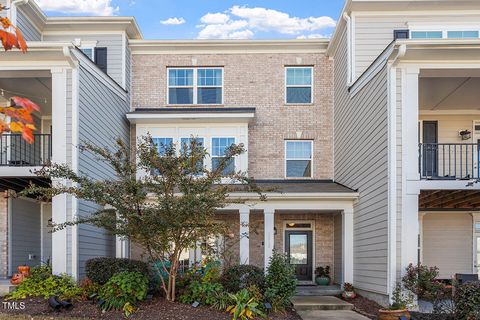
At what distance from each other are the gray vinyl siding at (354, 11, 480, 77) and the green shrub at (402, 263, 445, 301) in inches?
243

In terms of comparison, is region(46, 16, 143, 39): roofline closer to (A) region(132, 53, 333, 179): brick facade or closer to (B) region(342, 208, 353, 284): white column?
(A) region(132, 53, 333, 179): brick facade

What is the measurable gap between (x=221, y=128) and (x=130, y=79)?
3509 mm

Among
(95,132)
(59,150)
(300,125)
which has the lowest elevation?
(59,150)

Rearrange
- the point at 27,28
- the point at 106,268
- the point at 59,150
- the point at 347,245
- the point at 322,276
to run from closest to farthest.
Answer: the point at 106,268 → the point at 59,150 → the point at 347,245 → the point at 27,28 → the point at 322,276

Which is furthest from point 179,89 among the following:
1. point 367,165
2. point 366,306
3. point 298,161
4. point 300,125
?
point 366,306

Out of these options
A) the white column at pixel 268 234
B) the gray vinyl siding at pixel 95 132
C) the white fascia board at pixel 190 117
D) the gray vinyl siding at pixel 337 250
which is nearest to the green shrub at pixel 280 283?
the white column at pixel 268 234

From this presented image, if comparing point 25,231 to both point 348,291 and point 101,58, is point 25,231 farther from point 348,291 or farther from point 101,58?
point 348,291

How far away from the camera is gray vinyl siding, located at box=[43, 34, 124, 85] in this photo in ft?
49.4

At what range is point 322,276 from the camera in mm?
14469

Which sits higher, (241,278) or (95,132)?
(95,132)

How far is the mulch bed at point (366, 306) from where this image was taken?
33.8 ft

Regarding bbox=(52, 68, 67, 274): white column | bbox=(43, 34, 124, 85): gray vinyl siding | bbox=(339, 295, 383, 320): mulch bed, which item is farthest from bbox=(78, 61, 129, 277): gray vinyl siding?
bbox=(339, 295, 383, 320): mulch bed

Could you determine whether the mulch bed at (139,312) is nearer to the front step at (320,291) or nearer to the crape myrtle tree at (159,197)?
the crape myrtle tree at (159,197)

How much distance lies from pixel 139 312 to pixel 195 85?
29.2 feet
